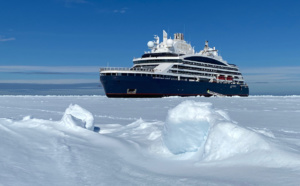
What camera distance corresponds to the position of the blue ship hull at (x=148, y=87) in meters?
48.0

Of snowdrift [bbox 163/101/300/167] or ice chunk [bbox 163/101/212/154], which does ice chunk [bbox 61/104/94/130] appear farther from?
ice chunk [bbox 163/101/212/154]

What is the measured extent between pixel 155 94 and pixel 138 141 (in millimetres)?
42796

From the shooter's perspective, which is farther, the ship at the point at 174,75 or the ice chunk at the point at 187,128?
the ship at the point at 174,75

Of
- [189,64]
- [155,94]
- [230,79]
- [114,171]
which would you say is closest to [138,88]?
[155,94]

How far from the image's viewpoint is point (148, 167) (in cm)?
583

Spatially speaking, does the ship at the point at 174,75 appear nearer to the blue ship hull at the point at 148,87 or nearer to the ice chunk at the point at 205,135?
the blue ship hull at the point at 148,87

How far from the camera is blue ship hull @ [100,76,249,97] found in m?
48.0

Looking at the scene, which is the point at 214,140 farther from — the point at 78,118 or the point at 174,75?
the point at 174,75

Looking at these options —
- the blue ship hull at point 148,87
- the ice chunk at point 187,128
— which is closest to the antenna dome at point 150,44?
the blue ship hull at point 148,87

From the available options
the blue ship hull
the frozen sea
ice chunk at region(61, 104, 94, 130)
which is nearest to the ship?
the blue ship hull

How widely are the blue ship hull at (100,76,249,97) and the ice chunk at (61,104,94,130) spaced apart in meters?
36.9

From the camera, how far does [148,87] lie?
50000mm

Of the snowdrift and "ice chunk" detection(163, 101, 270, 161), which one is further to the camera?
"ice chunk" detection(163, 101, 270, 161)

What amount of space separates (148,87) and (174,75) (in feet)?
26.8
